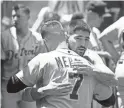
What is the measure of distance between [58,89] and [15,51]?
2.34 m

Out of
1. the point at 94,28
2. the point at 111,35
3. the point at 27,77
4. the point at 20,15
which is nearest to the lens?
the point at 27,77

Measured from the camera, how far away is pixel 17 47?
7.02 metres

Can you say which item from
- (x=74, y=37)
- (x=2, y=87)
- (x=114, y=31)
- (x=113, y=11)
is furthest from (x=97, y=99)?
(x=113, y=11)

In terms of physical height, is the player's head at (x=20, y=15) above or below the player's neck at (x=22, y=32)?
above

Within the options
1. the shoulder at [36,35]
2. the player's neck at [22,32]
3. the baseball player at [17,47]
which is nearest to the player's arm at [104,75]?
the baseball player at [17,47]

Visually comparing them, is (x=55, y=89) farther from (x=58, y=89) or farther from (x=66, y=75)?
(x=66, y=75)

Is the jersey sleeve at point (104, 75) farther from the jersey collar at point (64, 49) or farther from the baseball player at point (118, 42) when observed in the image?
the baseball player at point (118, 42)

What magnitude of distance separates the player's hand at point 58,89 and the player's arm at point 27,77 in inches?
6.7

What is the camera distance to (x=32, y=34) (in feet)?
23.8

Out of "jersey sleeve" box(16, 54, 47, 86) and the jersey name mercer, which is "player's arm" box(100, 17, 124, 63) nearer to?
the jersey name mercer

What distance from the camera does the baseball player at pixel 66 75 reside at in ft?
15.9

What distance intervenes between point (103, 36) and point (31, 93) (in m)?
1.68

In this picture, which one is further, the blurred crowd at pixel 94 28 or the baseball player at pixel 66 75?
the blurred crowd at pixel 94 28

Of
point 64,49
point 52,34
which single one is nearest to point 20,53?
point 52,34
